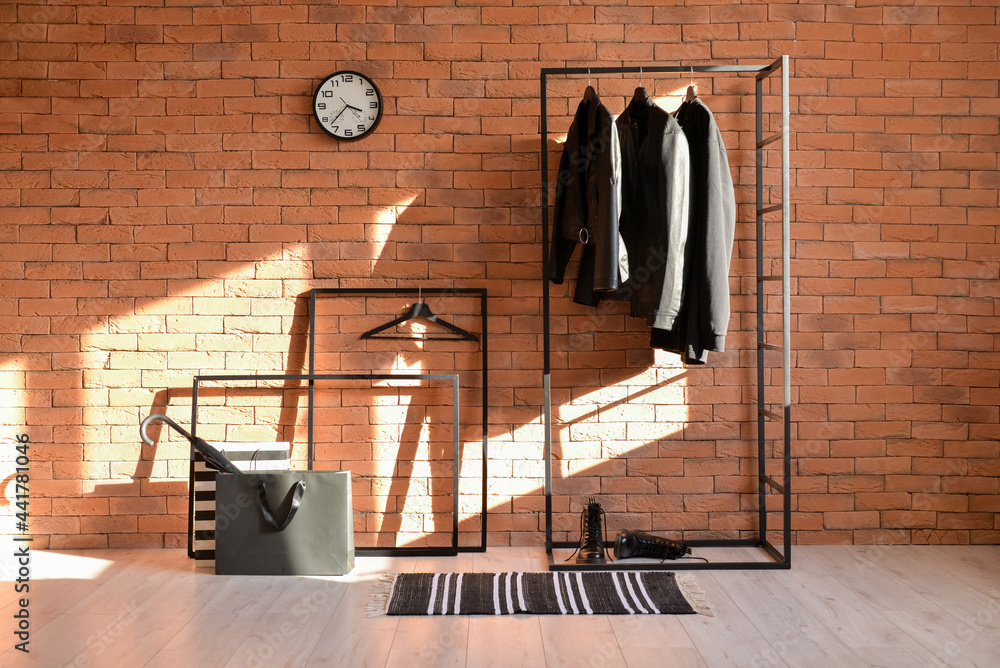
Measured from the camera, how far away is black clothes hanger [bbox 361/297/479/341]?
11.0 ft

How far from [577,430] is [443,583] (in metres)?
0.94

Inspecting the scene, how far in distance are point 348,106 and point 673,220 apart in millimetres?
1546

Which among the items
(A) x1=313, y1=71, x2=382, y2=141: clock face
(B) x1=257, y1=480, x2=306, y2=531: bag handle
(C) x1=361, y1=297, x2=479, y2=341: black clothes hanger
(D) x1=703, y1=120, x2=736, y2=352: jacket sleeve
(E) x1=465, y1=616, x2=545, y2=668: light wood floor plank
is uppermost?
(A) x1=313, y1=71, x2=382, y2=141: clock face

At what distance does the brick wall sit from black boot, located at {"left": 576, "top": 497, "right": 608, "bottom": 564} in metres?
0.26

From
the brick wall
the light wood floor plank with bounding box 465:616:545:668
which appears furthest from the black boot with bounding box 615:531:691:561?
the light wood floor plank with bounding box 465:616:545:668

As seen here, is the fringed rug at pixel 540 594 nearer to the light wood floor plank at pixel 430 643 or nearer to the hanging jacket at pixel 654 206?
the light wood floor plank at pixel 430 643

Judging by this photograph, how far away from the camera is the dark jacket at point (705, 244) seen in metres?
2.92

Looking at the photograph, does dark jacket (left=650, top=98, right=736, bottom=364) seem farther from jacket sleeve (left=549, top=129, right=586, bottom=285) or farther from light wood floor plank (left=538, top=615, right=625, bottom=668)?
light wood floor plank (left=538, top=615, right=625, bottom=668)

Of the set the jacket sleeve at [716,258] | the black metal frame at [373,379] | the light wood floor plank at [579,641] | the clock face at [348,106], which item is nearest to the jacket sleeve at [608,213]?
the jacket sleeve at [716,258]

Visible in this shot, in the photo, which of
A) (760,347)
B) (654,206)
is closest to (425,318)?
(654,206)

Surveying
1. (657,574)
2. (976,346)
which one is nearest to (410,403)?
(657,574)

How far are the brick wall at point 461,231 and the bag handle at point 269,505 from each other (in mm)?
462

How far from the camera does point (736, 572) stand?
3047mm

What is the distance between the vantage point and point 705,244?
293 cm
